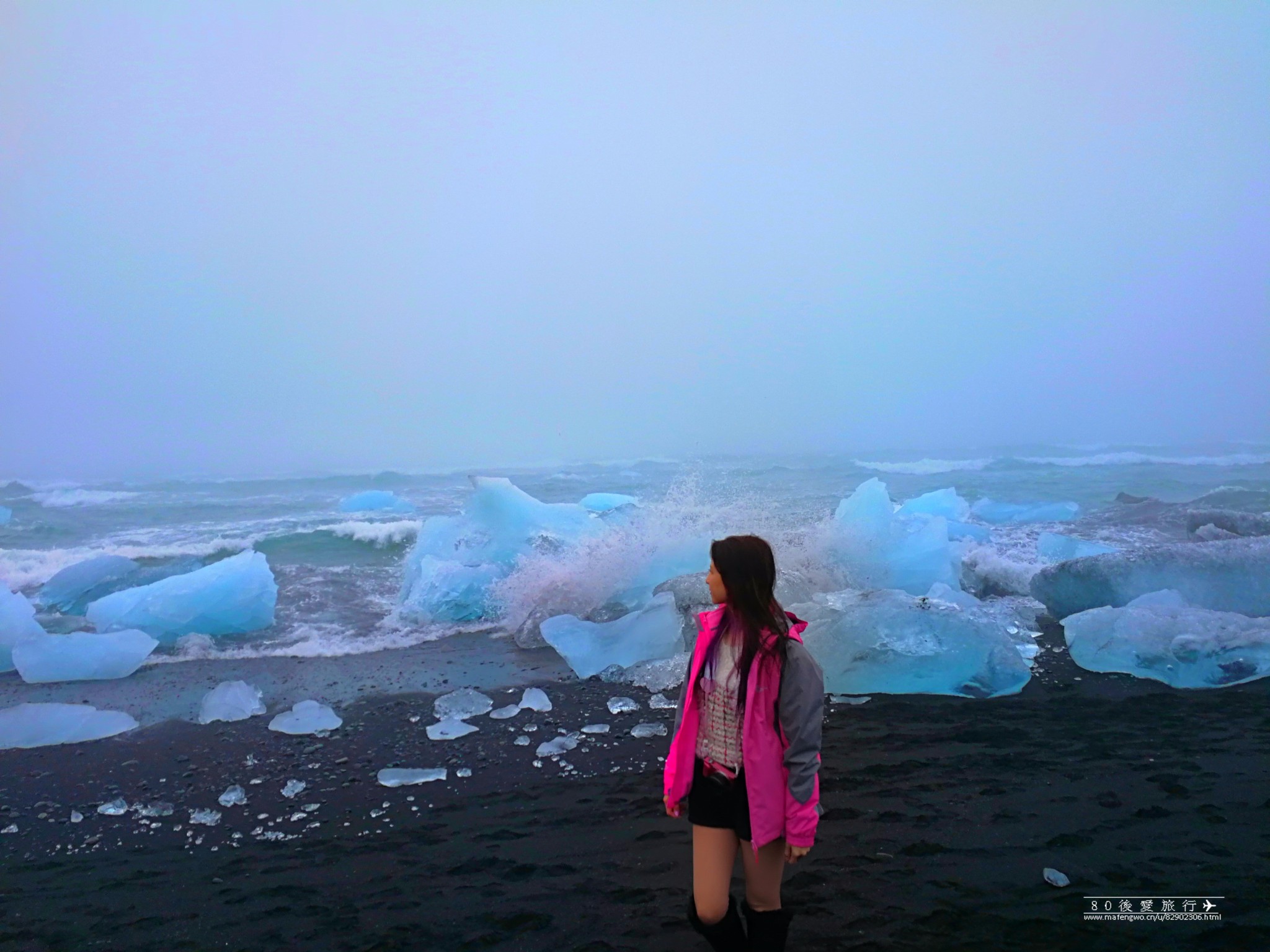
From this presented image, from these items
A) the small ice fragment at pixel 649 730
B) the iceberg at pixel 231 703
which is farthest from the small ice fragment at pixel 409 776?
the iceberg at pixel 231 703

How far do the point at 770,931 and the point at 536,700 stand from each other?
321cm

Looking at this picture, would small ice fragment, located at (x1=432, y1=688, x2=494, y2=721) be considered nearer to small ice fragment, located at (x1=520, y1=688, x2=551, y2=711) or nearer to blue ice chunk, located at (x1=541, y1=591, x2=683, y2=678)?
small ice fragment, located at (x1=520, y1=688, x2=551, y2=711)

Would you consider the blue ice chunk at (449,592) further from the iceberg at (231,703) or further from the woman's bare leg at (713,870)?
the woman's bare leg at (713,870)

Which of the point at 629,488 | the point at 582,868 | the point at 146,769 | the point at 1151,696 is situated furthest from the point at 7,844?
the point at 629,488

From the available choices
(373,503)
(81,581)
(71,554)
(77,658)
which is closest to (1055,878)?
(77,658)

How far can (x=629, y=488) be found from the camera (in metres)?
23.0

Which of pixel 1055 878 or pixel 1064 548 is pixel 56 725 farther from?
pixel 1064 548

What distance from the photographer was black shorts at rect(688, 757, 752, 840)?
84.4 inches

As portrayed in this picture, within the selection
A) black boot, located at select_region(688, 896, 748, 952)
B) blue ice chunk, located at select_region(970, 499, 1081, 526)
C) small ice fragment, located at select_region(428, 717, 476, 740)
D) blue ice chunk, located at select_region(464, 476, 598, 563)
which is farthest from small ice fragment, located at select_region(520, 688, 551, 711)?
blue ice chunk, located at select_region(970, 499, 1081, 526)

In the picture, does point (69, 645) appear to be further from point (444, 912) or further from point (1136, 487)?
point (1136, 487)

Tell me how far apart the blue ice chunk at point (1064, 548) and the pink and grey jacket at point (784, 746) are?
27.1 ft

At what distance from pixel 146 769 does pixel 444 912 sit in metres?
2.55

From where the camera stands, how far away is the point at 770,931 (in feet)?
7.22

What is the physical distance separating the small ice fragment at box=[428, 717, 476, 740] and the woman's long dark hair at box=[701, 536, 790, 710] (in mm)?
2998
